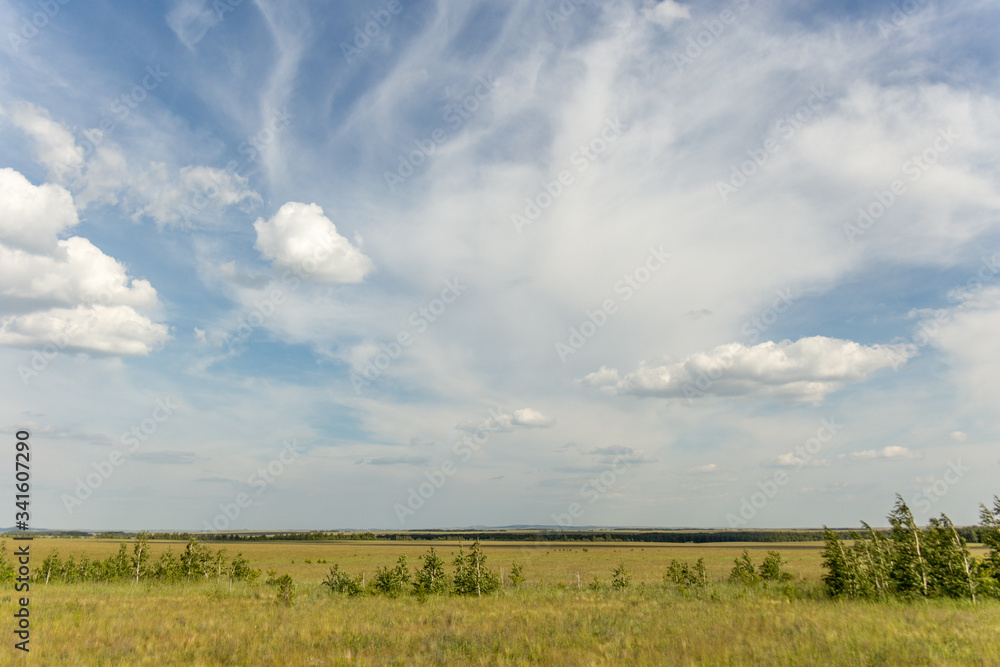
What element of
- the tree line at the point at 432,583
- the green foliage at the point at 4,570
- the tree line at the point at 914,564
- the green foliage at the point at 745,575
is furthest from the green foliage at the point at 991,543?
the green foliage at the point at 4,570

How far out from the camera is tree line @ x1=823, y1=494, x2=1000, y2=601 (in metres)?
21.7

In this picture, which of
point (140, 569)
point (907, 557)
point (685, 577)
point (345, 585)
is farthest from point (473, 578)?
point (140, 569)

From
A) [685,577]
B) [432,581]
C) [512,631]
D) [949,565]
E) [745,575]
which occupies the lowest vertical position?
[685,577]

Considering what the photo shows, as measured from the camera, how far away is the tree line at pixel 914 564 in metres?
21.7

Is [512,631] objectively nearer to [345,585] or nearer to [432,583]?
[432,583]

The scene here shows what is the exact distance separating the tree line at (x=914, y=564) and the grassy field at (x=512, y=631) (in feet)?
5.72

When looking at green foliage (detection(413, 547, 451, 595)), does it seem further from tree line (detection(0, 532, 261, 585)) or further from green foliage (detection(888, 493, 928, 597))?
green foliage (detection(888, 493, 928, 597))

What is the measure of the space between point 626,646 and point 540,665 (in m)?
3.11

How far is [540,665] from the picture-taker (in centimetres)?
1276

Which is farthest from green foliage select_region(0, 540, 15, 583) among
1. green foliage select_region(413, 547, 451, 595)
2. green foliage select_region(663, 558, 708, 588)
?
green foliage select_region(663, 558, 708, 588)

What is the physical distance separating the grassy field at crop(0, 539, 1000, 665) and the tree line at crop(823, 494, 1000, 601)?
1.74m

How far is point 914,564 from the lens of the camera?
22734 mm

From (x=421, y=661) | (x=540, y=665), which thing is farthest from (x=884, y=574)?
(x=421, y=661)

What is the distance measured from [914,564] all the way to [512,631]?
19755 millimetres
